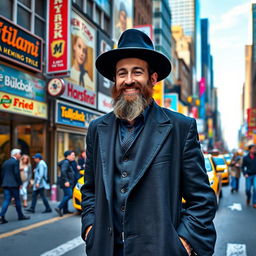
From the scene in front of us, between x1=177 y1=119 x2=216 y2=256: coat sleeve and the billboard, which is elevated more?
the billboard

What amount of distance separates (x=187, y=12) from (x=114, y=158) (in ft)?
519

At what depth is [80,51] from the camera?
17891 millimetres

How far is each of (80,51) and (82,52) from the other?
260mm

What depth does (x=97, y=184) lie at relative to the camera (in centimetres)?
218

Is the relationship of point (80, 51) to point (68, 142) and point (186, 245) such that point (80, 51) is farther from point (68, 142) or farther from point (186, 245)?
point (186, 245)

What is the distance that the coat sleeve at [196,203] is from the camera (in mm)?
1972

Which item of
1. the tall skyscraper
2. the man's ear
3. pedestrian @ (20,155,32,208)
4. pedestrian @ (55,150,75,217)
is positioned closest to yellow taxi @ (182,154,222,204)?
pedestrian @ (55,150,75,217)

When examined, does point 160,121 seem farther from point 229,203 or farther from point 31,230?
point 229,203

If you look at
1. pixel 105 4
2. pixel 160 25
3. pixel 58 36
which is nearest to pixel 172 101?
pixel 160 25

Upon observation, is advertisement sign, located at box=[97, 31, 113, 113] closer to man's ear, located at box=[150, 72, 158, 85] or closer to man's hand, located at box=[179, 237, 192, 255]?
man's ear, located at box=[150, 72, 158, 85]

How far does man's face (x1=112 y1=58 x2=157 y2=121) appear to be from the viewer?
2176 millimetres

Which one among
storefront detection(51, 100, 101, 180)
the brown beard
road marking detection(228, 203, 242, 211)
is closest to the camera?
the brown beard

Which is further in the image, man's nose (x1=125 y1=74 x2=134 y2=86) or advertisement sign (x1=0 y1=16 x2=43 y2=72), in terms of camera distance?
advertisement sign (x1=0 y1=16 x2=43 y2=72)

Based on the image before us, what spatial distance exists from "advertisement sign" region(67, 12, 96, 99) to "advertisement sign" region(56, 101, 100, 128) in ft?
4.21
